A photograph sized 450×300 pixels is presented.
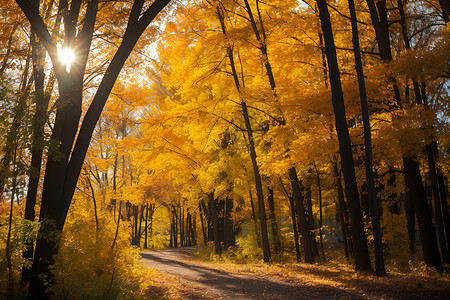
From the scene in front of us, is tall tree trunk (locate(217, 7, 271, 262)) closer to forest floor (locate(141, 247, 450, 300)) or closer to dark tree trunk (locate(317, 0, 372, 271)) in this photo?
forest floor (locate(141, 247, 450, 300))

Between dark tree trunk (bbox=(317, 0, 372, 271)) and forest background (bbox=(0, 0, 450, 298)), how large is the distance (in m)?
0.03

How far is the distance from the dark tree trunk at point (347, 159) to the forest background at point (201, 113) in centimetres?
3

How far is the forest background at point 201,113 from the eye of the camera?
19.7 ft

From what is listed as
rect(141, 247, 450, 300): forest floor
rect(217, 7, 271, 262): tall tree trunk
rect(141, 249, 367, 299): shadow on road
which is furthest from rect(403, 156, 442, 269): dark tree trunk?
rect(141, 249, 367, 299): shadow on road

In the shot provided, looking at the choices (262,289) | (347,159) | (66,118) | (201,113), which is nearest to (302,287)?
(262,289)

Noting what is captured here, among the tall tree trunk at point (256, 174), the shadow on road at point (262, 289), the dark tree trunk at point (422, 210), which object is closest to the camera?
the shadow on road at point (262, 289)

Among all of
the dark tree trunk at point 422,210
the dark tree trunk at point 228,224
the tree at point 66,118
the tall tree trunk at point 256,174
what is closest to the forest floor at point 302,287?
the tree at point 66,118

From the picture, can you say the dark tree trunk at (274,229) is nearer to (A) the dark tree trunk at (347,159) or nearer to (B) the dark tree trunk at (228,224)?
(B) the dark tree trunk at (228,224)

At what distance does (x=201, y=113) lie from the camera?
38.5 feet

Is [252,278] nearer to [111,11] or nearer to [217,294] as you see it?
[217,294]

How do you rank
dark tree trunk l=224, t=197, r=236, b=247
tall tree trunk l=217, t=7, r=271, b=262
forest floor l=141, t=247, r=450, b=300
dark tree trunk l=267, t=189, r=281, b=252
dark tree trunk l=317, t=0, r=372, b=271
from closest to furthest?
forest floor l=141, t=247, r=450, b=300
dark tree trunk l=317, t=0, r=372, b=271
tall tree trunk l=217, t=7, r=271, b=262
dark tree trunk l=267, t=189, r=281, b=252
dark tree trunk l=224, t=197, r=236, b=247

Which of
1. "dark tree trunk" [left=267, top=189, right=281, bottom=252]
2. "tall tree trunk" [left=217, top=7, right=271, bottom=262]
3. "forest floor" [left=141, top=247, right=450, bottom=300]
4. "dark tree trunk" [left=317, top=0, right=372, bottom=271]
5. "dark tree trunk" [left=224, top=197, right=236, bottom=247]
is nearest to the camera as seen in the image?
"forest floor" [left=141, top=247, right=450, bottom=300]

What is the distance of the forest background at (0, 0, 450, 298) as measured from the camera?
19.7 feet

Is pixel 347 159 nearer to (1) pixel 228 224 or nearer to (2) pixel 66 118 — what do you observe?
(2) pixel 66 118
